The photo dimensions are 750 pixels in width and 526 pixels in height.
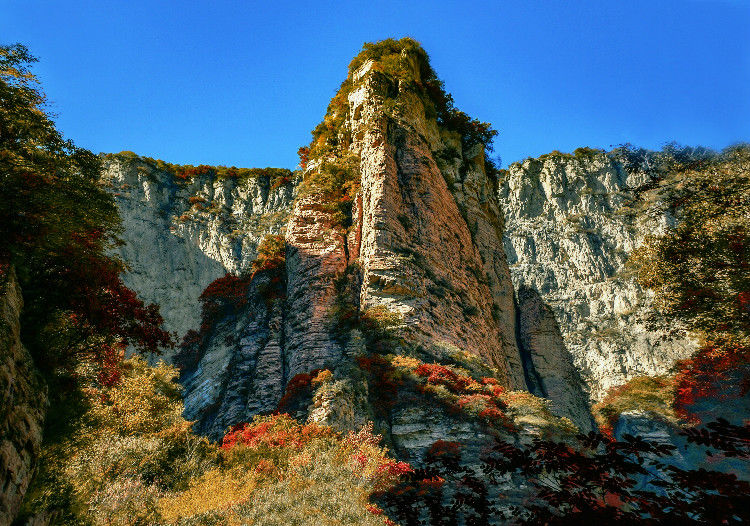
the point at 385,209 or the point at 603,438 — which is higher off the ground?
the point at 385,209

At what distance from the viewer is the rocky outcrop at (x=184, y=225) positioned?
50.6 m

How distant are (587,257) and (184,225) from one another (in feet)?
173

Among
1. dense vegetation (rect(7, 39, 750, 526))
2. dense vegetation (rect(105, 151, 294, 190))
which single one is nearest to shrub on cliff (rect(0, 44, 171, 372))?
dense vegetation (rect(7, 39, 750, 526))

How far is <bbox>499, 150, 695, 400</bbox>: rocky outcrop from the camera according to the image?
49.1m

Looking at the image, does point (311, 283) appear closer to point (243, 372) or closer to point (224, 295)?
point (243, 372)

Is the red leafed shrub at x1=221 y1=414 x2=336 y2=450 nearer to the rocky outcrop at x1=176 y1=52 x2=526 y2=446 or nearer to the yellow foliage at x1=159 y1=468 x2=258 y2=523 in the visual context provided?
the rocky outcrop at x1=176 y1=52 x2=526 y2=446

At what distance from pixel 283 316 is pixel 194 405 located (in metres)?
9.56

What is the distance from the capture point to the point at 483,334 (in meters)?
27.8

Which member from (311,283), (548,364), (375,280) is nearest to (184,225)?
(311,283)

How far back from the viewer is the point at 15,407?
9.34 meters

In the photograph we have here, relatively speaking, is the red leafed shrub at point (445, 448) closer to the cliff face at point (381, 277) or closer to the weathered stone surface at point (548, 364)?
the cliff face at point (381, 277)

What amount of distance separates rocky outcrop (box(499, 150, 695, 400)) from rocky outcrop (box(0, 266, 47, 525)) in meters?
35.2

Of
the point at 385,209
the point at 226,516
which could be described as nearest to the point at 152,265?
the point at 385,209

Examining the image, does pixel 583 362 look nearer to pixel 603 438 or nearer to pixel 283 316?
pixel 283 316
